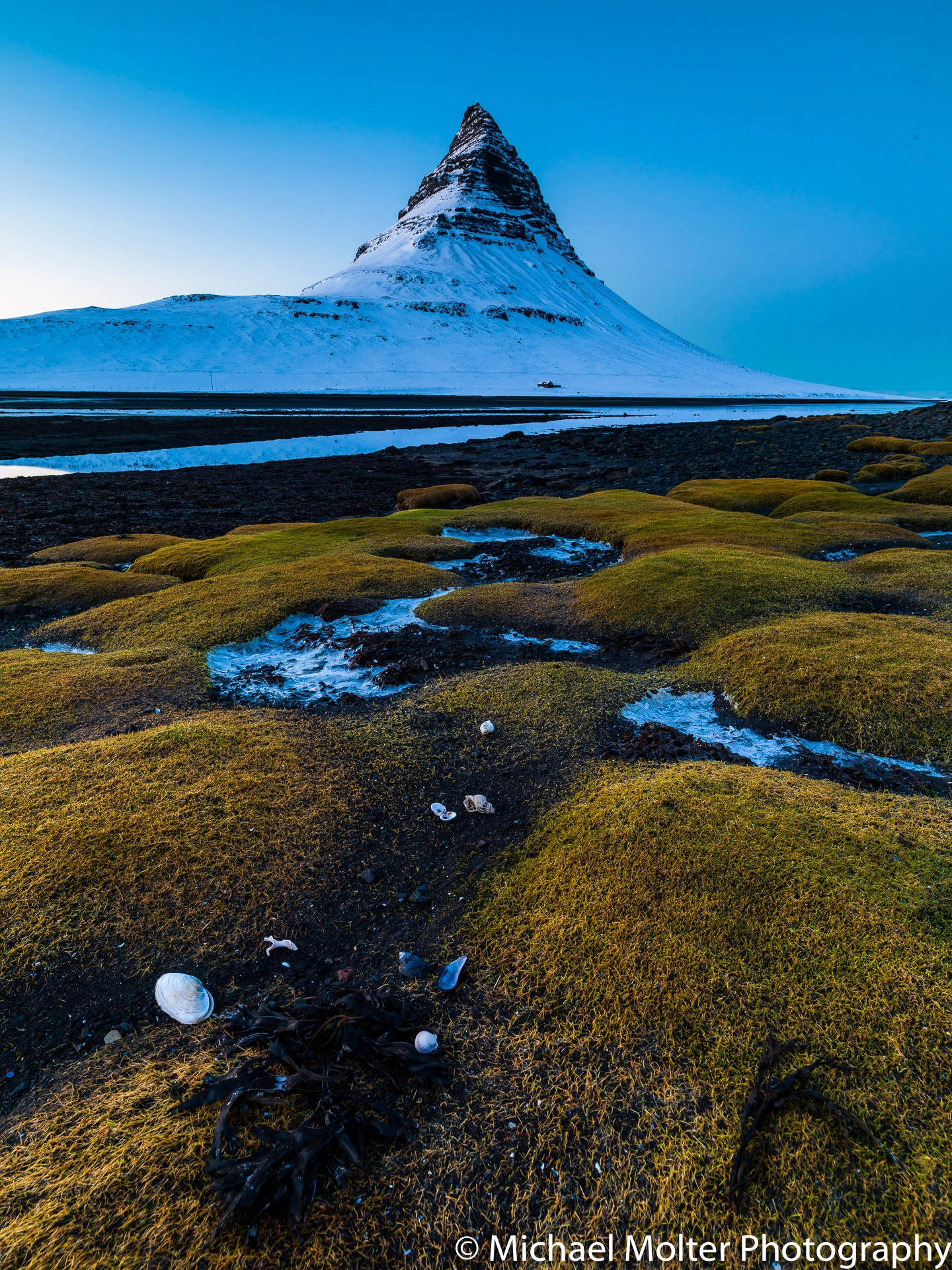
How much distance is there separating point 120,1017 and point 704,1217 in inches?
137

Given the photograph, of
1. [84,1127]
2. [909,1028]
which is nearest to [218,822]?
[84,1127]

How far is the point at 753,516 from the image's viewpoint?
1894cm

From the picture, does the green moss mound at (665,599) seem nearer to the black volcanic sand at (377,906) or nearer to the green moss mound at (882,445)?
the black volcanic sand at (377,906)

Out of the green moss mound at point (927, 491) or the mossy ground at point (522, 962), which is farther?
the green moss mound at point (927, 491)

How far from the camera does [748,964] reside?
3.60 meters

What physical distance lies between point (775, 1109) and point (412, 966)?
2239mm

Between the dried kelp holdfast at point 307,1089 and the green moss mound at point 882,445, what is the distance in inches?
1926

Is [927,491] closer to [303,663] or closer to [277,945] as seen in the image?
[303,663]

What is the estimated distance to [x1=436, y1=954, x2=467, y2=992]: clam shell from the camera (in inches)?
151

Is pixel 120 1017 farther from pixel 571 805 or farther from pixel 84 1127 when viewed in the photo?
→ pixel 571 805

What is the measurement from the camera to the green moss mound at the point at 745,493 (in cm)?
2462

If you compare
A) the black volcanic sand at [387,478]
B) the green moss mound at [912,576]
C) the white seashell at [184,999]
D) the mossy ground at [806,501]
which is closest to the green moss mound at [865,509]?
the mossy ground at [806,501]

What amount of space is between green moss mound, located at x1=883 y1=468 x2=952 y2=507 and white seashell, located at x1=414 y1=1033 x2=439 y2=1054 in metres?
27.6

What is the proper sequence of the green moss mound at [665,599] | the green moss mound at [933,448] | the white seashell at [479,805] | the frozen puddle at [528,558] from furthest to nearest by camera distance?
the green moss mound at [933,448]
the frozen puddle at [528,558]
the green moss mound at [665,599]
the white seashell at [479,805]
